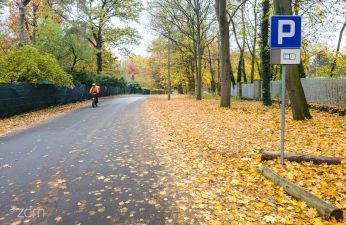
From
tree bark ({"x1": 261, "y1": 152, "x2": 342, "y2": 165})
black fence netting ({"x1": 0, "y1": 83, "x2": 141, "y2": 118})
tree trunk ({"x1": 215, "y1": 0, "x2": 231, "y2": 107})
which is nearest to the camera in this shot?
tree bark ({"x1": 261, "y1": 152, "x2": 342, "y2": 165})

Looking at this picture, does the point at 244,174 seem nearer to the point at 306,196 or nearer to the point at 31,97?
the point at 306,196

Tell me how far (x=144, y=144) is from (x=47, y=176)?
377 centimetres

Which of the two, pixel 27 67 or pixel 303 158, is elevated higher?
pixel 27 67

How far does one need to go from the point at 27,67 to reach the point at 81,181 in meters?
17.5

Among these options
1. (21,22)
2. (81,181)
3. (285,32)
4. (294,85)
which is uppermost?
(21,22)

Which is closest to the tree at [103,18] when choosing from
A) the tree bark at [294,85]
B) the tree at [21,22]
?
the tree at [21,22]

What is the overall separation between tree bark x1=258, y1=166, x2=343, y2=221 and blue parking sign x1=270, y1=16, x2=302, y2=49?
2549mm

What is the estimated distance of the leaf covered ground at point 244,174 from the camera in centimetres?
475

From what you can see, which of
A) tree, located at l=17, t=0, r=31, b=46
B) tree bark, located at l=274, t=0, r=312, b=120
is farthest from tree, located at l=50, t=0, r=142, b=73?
tree bark, located at l=274, t=0, r=312, b=120

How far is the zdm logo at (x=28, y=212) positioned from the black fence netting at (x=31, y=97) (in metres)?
14.7

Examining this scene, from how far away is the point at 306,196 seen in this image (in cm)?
492

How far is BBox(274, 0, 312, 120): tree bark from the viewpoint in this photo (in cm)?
1205

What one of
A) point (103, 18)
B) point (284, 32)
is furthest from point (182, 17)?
point (284, 32)

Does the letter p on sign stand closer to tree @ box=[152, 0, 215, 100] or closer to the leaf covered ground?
the leaf covered ground
